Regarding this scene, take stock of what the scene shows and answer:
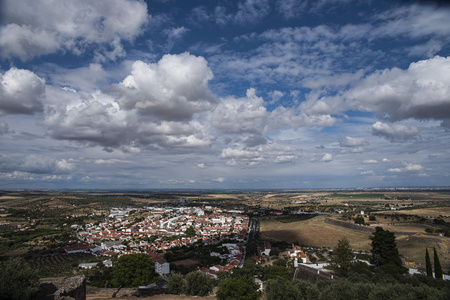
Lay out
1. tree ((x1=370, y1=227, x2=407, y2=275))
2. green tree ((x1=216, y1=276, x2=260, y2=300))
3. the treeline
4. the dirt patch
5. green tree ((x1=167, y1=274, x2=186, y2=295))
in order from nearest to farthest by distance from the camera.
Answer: the treeline < green tree ((x1=216, y1=276, x2=260, y2=300)) < green tree ((x1=167, y1=274, x2=186, y2=295)) < tree ((x1=370, y1=227, x2=407, y2=275)) < the dirt patch

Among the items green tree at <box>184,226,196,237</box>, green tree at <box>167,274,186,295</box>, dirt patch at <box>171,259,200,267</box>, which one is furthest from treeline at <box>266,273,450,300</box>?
green tree at <box>184,226,196,237</box>

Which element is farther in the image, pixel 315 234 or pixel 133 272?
pixel 315 234

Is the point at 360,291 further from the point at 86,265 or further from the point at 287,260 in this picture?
the point at 86,265

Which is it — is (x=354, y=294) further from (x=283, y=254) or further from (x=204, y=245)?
(x=204, y=245)

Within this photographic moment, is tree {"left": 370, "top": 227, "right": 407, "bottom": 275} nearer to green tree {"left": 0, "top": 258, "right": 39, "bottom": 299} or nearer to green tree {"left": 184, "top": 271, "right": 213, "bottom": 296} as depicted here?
green tree {"left": 184, "top": 271, "right": 213, "bottom": 296}

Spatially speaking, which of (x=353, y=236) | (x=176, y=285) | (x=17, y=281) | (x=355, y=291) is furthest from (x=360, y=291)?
(x=353, y=236)

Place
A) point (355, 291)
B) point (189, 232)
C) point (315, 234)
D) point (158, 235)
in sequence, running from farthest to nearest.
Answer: point (189, 232) → point (158, 235) → point (315, 234) → point (355, 291)

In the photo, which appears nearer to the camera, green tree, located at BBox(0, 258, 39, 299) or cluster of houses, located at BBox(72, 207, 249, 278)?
green tree, located at BBox(0, 258, 39, 299)
